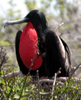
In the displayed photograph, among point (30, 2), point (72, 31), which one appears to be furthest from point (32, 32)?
point (30, 2)

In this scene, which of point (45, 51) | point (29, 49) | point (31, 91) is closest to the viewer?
point (31, 91)

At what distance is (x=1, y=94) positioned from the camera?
6.21 ft

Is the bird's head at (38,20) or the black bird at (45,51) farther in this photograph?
the bird's head at (38,20)

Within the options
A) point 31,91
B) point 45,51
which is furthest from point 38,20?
point 31,91

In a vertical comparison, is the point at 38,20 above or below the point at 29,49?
above

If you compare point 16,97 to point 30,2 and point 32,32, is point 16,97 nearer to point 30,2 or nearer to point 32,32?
point 32,32

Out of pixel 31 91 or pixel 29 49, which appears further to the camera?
pixel 29 49

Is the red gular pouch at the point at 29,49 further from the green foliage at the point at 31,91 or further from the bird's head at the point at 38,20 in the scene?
the green foliage at the point at 31,91

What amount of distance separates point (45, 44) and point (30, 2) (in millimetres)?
9163

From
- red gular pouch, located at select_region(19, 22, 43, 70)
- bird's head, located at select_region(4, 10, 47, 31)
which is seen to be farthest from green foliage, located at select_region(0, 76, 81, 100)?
bird's head, located at select_region(4, 10, 47, 31)

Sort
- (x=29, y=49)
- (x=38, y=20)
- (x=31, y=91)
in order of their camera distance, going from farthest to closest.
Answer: (x=38, y=20)
(x=29, y=49)
(x=31, y=91)

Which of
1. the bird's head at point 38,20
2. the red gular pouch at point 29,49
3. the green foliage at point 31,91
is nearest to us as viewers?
the green foliage at point 31,91

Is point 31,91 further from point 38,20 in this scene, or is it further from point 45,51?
point 38,20

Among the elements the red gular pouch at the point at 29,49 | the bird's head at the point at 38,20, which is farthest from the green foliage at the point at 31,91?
the bird's head at the point at 38,20
